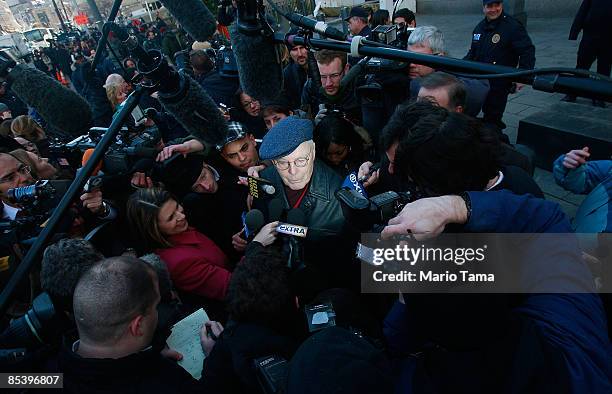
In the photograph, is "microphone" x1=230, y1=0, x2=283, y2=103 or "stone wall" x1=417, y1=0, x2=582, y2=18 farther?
"stone wall" x1=417, y1=0, x2=582, y2=18

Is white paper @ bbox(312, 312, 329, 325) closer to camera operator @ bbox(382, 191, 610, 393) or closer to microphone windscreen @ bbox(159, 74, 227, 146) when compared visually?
camera operator @ bbox(382, 191, 610, 393)

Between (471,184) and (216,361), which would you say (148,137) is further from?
(471,184)

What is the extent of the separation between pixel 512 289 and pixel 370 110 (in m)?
2.51

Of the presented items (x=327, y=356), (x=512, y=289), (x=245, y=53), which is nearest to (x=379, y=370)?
(x=327, y=356)

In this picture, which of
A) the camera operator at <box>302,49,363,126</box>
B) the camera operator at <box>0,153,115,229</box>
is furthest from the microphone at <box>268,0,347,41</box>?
the camera operator at <box>0,153,115,229</box>

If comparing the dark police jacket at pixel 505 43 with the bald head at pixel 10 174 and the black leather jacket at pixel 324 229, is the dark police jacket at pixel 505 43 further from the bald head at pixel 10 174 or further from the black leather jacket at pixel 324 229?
the bald head at pixel 10 174

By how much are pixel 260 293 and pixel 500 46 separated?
466 cm

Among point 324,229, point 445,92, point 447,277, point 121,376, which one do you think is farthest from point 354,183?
point 121,376

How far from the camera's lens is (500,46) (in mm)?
4484

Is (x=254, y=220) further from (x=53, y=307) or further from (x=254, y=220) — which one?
(x=53, y=307)

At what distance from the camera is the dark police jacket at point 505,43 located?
434 centimetres

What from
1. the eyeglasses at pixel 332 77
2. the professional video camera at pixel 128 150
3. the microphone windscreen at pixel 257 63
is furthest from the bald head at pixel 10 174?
the eyeglasses at pixel 332 77

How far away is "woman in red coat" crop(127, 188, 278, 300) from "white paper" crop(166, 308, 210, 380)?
0.29m

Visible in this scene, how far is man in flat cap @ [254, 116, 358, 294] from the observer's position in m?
2.23
